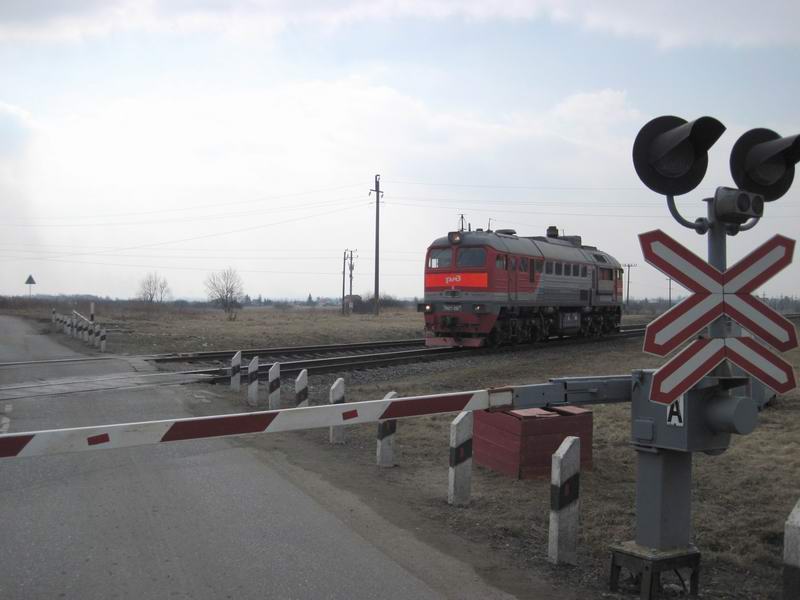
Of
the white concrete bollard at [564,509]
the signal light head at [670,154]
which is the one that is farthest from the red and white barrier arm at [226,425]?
the signal light head at [670,154]

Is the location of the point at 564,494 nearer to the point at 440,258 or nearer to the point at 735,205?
the point at 735,205

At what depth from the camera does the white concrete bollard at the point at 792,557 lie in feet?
12.0

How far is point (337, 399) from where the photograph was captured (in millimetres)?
8945

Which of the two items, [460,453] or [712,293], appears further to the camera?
[460,453]

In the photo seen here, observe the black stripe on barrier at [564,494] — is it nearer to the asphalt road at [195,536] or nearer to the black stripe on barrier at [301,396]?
the asphalt road at [195,536]

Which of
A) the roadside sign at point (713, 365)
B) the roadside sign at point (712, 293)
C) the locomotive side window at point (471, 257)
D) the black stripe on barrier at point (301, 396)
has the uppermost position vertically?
the locomotive side window at point (471, 257)

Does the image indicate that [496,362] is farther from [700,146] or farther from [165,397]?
[700,146]

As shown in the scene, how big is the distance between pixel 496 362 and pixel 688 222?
14.1 metres

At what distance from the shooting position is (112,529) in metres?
5.39

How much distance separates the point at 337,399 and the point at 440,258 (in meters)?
13.9

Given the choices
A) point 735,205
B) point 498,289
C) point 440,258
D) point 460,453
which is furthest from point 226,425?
point 440,258

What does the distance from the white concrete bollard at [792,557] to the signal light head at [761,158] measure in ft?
7.18

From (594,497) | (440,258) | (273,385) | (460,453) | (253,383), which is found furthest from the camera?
(440,258)

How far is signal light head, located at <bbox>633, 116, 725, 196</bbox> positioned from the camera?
4637mm
